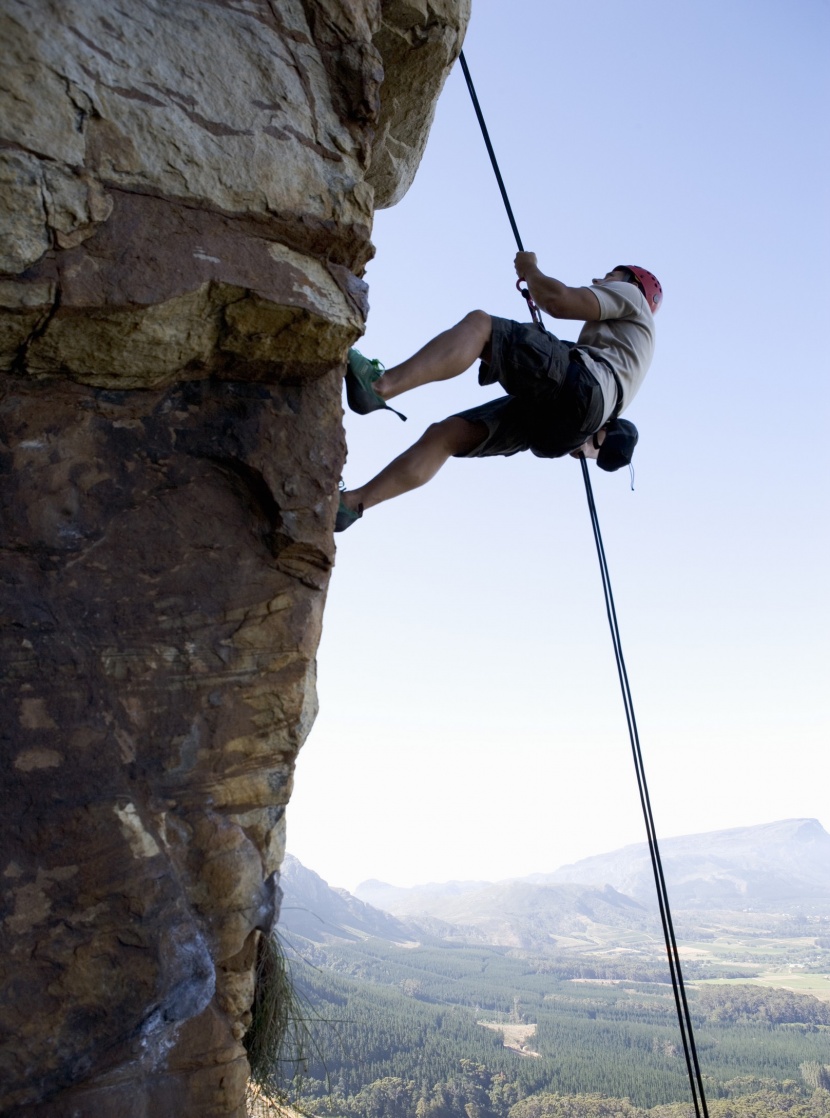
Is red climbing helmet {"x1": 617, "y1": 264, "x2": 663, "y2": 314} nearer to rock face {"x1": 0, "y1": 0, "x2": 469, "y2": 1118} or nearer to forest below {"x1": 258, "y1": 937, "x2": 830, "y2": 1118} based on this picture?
rock face {"x1": 0, "y1": 0, "x2": 469, "y2": 1118}

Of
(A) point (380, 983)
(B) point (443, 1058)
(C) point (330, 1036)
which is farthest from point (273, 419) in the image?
(A) point (380, 983)

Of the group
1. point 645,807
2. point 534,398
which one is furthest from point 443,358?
point 645,807

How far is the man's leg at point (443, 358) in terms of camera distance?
3916 mm

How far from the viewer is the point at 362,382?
3.81 meters

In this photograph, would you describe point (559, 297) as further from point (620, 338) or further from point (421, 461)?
point (421, 461)

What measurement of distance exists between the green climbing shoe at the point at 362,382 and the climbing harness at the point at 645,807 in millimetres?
1441

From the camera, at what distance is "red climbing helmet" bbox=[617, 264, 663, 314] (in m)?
4.94

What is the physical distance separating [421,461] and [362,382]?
31.4 inches

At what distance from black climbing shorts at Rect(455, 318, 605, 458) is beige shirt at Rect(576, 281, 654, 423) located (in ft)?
0.52

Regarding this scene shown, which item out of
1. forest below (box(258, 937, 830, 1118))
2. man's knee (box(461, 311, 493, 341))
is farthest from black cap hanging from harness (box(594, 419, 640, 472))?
forest below (box(258, 937, 830, 1118))

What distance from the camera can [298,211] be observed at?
11.2 feet

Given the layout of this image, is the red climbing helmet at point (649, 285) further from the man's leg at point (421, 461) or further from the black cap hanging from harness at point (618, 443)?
the man's leg at point (421, 461)

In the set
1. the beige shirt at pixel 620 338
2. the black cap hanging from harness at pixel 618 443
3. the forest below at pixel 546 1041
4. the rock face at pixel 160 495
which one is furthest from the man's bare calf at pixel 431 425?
the forest below at pixel 546 1041

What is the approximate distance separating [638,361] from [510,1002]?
76007 mm
